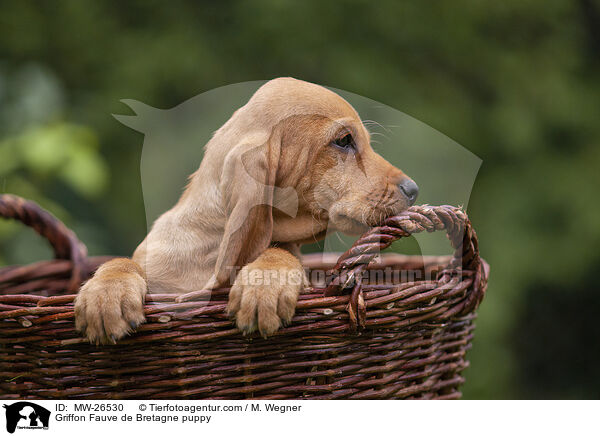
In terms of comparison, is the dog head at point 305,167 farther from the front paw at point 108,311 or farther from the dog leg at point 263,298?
the front paw at point 108,311

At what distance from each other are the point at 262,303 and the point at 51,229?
1.49m

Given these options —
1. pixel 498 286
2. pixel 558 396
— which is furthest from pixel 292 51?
pixel 558 396

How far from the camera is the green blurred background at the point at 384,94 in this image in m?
2.38

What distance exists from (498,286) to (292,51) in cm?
202

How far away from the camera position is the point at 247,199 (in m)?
1.90

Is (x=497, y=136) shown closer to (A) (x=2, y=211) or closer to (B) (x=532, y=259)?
(B) (x=532, y=259)

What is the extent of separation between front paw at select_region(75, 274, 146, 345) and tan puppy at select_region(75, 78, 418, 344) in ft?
0.67

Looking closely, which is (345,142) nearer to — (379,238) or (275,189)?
(275,189)

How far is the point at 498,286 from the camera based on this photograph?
3.59 metres

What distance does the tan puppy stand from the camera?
1.93 meters
